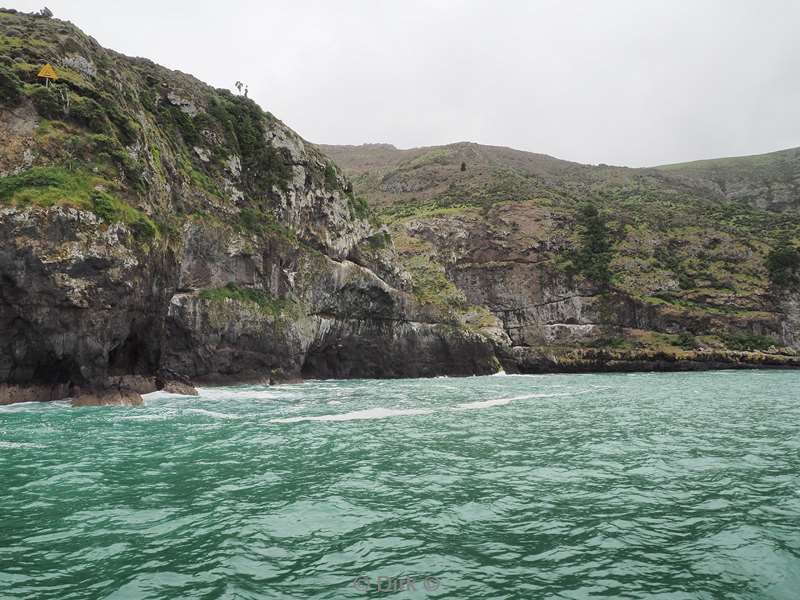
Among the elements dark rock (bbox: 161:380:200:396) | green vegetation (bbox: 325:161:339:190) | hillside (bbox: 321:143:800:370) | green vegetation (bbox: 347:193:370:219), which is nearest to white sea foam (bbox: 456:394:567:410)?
dark rock (bbox: 161:380:200:396)

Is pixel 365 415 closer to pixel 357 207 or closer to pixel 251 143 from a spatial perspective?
pixel 251 143

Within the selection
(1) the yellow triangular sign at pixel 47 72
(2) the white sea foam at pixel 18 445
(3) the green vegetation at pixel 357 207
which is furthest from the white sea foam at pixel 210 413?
(3) the green vegetation at pixel 357 207

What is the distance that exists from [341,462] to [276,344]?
3356cm

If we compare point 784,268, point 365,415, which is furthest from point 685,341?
point 365,415

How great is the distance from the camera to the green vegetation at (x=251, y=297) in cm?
4300

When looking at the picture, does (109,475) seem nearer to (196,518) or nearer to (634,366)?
(196,518)

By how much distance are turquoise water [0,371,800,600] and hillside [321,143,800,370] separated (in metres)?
51.5

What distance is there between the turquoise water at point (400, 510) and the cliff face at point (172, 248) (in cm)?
930

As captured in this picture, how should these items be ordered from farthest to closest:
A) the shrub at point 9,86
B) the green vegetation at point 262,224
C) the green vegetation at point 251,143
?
the green vegetation at point 251,143 < the green vegetation at point 262,224 < the shrub at point 9,86

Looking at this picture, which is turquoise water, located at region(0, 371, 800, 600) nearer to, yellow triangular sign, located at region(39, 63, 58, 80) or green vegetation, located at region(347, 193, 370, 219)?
yellow triangular sign, located at region(39, 63, 58, 80)

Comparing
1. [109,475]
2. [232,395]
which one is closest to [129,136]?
[232,395]

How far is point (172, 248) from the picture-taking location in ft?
123

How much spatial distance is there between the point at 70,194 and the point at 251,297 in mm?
18238

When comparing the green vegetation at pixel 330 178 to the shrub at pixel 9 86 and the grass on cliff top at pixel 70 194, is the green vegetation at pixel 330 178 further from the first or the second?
the shrub at pixel 9 86
